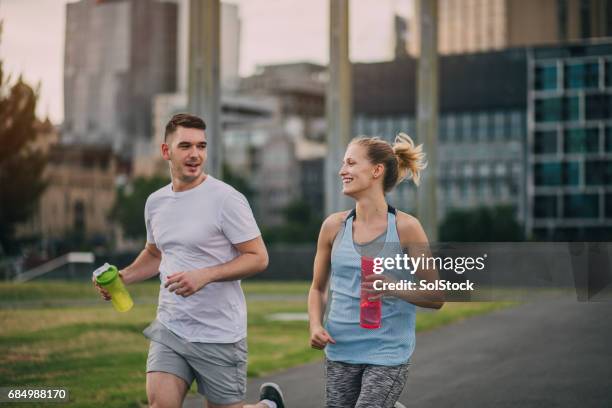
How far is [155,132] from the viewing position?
144 meters

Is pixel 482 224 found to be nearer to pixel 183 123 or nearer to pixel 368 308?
pixel 183 123

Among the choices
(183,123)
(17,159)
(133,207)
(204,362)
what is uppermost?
(17,159)

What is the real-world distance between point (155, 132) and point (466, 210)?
60947 millimetres

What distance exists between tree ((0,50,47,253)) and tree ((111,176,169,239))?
63.0 meters

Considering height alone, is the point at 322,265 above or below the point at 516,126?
below

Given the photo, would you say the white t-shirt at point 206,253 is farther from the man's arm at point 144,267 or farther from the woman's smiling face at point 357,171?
the woman's smiling face at point 357,171

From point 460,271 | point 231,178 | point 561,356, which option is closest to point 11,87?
point 561,356

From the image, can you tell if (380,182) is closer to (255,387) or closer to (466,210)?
(255,387)

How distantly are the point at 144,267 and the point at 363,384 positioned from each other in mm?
1302

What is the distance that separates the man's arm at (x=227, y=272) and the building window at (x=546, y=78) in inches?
3505

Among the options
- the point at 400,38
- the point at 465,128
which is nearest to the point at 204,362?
the point at 465,128

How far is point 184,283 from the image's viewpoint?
475 centimetres

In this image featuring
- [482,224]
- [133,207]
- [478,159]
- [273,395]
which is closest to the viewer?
[273,395]

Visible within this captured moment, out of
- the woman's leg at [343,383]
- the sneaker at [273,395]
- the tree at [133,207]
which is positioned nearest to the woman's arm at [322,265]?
the woman's leg at [343,383]
